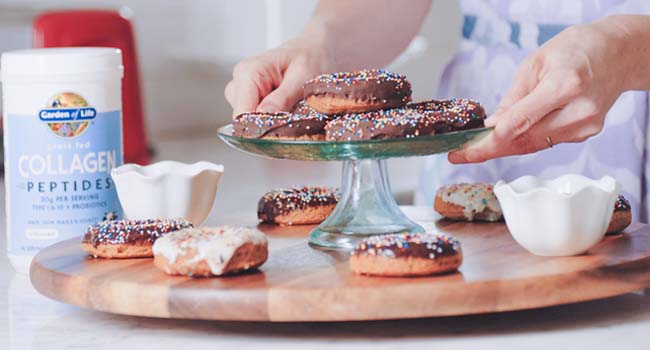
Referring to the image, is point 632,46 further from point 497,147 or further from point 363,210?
point 363,210

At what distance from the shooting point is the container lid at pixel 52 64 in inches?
44.2

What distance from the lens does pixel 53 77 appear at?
112 cm

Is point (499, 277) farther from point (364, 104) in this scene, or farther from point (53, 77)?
point (53, 77)

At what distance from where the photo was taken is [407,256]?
3.05 ft

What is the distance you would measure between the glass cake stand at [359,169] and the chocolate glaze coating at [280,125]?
0.6 inches

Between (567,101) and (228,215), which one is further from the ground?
(567,101)

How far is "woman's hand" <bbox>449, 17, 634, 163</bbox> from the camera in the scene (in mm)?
1101

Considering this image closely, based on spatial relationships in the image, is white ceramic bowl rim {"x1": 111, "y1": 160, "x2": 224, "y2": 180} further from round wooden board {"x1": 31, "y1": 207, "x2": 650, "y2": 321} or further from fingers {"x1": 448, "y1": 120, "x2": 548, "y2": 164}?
fingers {"x1": 448, "y1": 120, "x2": 548, "y2": 164}

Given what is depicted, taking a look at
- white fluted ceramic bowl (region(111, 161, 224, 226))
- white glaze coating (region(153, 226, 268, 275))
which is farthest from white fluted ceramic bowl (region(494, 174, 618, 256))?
white fluted ceramic bowl (region(111, 161, 224, 226))

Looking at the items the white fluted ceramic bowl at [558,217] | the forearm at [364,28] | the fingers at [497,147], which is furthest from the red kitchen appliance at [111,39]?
the white fluted ceramic bowl at [558,217]

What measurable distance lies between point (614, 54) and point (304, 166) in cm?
133

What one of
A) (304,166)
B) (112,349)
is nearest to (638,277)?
(112,349)

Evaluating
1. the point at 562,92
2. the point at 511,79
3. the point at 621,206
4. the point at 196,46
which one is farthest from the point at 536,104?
the point at 196,46

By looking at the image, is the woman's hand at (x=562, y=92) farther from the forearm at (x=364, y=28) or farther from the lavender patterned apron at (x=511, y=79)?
the forearm at (x=364, y=28)
